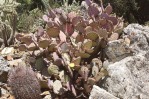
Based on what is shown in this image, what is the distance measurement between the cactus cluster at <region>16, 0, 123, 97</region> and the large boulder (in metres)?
0.13

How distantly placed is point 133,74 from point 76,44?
0.70 m

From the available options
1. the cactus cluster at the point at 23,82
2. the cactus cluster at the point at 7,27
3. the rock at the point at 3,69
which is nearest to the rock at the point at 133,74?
the cactus cluster at the point at 23,82

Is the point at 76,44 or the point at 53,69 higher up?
the point at 76,44

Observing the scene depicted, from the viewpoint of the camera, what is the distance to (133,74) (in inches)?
169

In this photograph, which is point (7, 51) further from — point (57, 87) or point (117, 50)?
point (117, 50)

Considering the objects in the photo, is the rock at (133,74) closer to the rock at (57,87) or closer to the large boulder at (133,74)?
the large boulder at (133,74)

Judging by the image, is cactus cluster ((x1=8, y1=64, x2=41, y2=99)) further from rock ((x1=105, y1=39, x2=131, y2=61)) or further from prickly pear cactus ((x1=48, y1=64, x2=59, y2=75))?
rock ((x1=105, y1=39, x2=131, y2=61))

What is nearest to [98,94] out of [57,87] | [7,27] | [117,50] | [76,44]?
[57,87]

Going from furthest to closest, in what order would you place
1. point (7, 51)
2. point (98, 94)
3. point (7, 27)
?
1. point (7, 27)
2. point (7, 51)
3. point (98, 94)

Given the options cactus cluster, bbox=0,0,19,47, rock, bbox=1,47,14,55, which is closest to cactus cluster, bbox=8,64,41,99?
rock, bbox=1,47,14,55

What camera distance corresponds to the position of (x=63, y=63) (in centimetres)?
426

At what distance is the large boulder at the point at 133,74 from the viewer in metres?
4.16

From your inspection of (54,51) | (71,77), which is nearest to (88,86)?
(71,77)

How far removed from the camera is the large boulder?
4.16 metres
